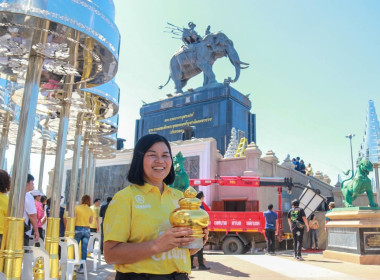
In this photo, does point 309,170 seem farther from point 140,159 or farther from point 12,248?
point 140,159

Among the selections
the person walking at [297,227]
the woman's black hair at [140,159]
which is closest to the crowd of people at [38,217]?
the woman's black hair at [140,159]

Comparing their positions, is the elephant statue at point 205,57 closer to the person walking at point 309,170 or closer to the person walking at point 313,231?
the person walking at point 309,170

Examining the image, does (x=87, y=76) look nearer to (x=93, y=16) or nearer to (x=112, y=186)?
(x=93, y=16)

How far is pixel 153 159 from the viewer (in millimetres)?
2117

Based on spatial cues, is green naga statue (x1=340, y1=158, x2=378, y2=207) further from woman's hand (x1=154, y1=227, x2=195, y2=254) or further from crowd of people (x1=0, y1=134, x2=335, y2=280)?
woman's hand (x1=154, y1=227, x2=195, y2=254)

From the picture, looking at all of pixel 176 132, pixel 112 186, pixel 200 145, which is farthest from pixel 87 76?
pixel 176 132

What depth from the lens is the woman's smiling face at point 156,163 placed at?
82.7 inches

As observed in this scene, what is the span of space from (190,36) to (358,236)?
104 feet

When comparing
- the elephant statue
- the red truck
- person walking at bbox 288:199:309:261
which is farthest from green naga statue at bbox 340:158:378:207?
the elephant statue

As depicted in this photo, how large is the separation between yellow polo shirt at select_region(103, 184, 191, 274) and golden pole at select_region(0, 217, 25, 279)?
268cm

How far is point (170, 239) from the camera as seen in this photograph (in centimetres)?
175

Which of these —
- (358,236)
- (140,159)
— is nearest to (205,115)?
(358,236)

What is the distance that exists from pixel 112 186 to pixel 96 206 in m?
15.0

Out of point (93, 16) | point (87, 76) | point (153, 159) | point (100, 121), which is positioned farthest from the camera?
point (100, 121)
